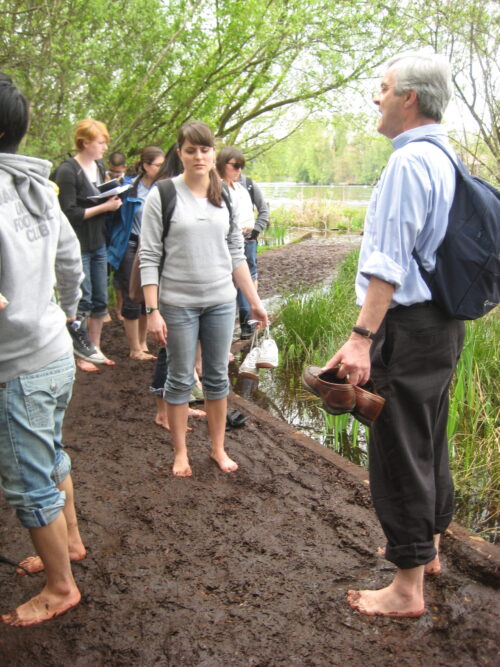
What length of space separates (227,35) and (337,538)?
21.4 ft

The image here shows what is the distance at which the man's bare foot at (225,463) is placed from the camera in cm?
355

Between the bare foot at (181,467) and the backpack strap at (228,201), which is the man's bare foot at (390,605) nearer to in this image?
the bare foot at (181,467)

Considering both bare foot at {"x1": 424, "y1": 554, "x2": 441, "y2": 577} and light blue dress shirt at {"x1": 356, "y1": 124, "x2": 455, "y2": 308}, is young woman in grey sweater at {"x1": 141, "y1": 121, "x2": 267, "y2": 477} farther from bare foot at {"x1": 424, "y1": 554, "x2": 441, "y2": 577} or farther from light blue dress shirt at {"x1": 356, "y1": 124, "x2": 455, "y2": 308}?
bare foot at {"x1": 424, "y1": 554, "x2": 441, "y2": 577}

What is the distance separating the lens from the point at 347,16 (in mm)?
8453

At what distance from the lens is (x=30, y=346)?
6.43 feet

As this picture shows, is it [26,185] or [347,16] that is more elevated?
[347,16]

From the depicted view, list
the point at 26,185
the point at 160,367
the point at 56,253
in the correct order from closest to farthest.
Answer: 1. the point at 26,185
2. the point at 56,253
3. the point at 160,367

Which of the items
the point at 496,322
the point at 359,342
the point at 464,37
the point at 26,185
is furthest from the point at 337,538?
the point at 464,37

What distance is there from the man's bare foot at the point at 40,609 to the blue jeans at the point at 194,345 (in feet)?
4.10

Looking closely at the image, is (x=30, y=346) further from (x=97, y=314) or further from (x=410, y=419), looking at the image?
(x=97, y=314)

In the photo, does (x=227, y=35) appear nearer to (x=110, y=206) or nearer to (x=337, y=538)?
(x=110, y=206)

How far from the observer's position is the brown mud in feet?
7.11

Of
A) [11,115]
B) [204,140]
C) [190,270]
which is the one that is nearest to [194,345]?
[190,270]

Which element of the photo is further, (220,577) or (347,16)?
(347,16)
